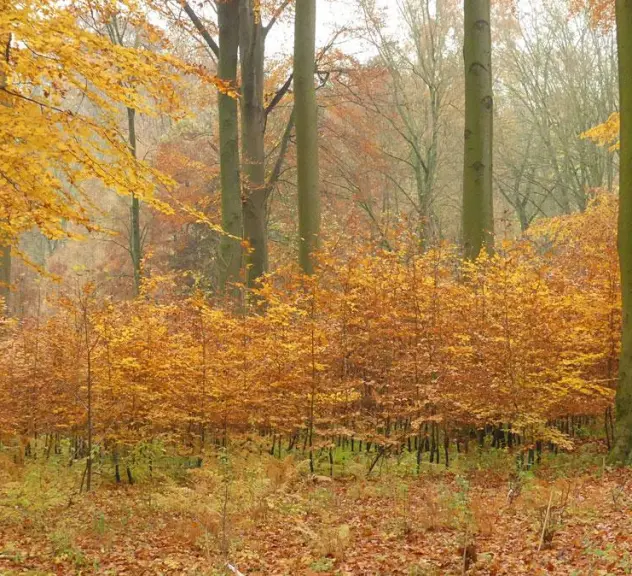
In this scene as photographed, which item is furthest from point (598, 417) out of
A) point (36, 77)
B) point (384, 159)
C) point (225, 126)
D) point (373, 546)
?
point (384, 159)

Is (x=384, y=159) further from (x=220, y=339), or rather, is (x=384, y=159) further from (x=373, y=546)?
(x=373, y=546)

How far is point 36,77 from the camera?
17.5ft

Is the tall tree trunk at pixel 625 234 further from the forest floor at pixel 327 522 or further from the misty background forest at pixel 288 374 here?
the forest floor at pixel 327 522

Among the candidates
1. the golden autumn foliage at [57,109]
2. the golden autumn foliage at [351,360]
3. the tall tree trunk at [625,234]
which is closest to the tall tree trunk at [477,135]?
the golden autumn foliage at [351,360]

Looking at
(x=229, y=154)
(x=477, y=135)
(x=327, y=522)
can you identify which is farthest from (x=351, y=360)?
(x=229, y=154)

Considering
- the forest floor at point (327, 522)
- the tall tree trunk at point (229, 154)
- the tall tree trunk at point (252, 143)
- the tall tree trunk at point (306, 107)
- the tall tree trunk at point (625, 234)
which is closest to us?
the forest floor at point (327, 522)

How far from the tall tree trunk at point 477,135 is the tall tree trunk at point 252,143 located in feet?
15.3

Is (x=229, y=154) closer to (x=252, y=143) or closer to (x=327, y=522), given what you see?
(x=252, y=143)

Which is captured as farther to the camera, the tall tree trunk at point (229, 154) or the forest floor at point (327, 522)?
the tall tree trunk at point (229, 154)

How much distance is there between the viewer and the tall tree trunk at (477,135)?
34.7 ft

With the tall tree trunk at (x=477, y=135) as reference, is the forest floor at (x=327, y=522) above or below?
below

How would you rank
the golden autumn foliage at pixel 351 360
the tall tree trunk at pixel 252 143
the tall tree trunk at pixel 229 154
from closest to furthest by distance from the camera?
1. the golden autumn foliage at pixel 351 360
2. the tall tree trunk at pixel 229 154
3. the tall tree trunk at pixel 252 143

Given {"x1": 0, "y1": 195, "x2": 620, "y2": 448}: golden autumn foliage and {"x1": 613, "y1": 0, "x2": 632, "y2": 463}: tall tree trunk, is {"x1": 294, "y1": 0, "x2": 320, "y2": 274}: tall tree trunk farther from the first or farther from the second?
{"x1": 613, "y1": 0, "x2": 632, "y2": 463}: tall tree trunk

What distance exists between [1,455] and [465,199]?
8.34 metres
